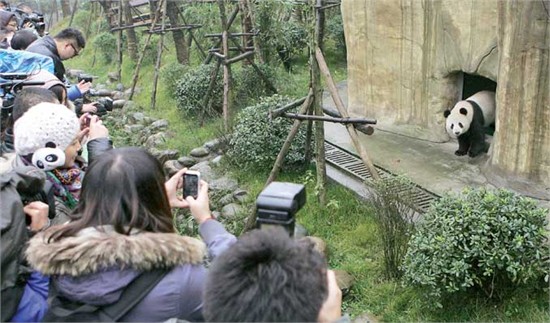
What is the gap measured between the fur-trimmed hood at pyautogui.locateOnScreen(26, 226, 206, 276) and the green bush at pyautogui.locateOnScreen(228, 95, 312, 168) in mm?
4094

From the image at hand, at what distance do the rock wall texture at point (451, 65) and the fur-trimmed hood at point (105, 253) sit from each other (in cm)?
392

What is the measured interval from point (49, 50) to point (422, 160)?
367 centimetres

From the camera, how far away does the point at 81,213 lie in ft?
5.79

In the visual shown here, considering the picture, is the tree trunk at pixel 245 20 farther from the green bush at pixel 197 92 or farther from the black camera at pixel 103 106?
the black camera at pixel 103 106

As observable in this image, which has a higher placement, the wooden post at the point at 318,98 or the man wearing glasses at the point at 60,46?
the man wearing glasses at the point at 60,46

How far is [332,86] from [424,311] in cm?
196

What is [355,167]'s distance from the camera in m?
5.69

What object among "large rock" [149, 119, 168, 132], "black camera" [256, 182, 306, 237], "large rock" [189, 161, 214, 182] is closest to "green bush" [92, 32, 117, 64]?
"large rock" [149, 119, 168, 132]

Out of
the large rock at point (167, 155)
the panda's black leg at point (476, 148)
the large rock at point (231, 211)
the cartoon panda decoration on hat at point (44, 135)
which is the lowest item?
the large rock at point (231, 211)

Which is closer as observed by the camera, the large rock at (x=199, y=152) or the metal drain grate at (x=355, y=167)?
the metal drain grate at (x=355, y=167)

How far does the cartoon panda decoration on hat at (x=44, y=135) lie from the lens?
2.20 m

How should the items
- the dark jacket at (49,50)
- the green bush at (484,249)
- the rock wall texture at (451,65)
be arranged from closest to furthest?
the green bush at (484,249), the dark jacket at (49,50), the rock wall texture at (451,65)

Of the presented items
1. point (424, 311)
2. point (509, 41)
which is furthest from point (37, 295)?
point (509, 41)

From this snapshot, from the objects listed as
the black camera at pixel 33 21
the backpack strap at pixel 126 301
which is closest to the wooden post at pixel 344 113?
the backpack strap at pixel 126 301
